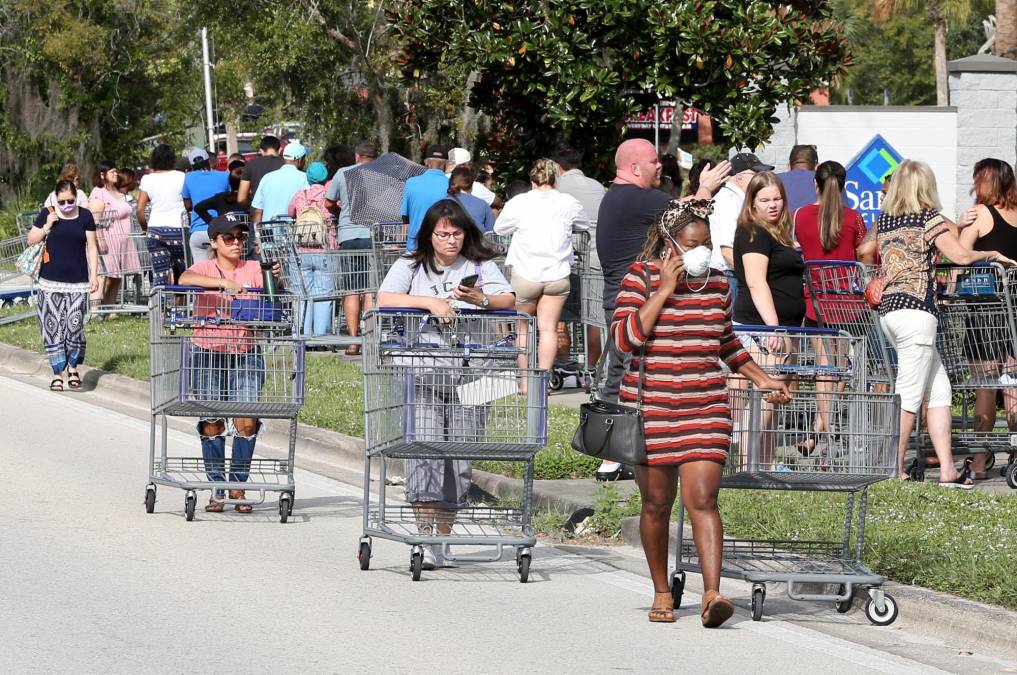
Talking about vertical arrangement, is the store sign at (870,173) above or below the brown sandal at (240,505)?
above

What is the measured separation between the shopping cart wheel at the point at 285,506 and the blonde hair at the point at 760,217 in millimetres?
3207

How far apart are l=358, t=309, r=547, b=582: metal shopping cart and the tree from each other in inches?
339

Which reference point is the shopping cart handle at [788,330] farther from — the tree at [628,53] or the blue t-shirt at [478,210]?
the tree at [628,53]

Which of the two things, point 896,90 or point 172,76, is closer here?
point 172,76

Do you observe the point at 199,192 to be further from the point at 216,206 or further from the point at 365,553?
the point at 365,553

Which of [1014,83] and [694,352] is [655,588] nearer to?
[694,352]

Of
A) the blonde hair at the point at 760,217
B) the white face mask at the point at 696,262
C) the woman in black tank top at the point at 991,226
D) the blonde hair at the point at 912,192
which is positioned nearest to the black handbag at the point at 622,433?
the white face mask at the point at 696,262

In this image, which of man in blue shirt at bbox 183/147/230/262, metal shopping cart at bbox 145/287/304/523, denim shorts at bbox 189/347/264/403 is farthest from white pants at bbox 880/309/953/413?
man in blue shirt at bbox 183/147/230/262

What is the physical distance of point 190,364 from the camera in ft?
33.5

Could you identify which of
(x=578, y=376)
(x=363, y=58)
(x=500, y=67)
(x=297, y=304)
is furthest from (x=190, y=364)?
(x=363, y=58)

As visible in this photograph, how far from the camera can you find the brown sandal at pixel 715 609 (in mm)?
7527

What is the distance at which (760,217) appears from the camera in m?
10.7

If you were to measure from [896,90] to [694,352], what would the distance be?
73.5 metres

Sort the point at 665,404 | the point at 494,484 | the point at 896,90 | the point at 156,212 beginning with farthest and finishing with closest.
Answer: the point at 896,90 → the point at 156,212 → the point at 494,484 → the point at 665,404
